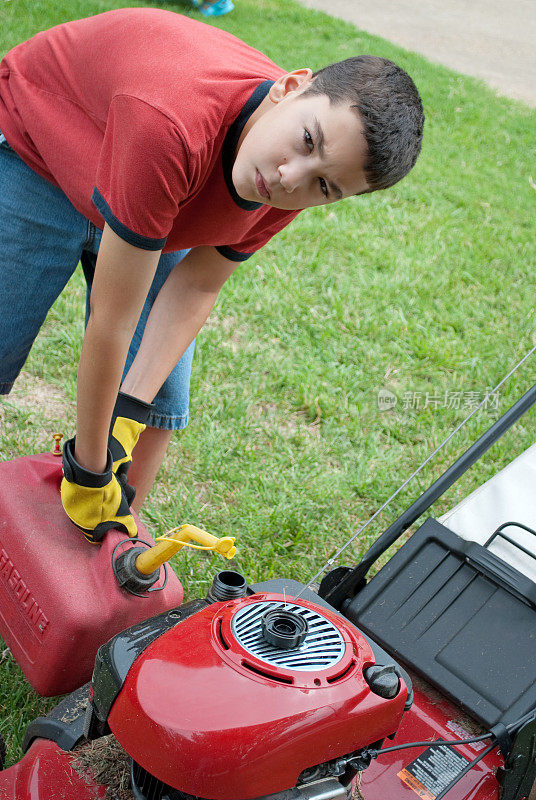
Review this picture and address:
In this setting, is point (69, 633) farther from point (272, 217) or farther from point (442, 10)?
point (442, 10)

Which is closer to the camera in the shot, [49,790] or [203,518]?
[49,790]

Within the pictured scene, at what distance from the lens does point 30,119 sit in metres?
1.37

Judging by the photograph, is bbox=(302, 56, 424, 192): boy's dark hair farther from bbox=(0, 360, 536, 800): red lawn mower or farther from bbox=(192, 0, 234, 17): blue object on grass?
bbox=(192, 0, 234, 17): blue object on grass

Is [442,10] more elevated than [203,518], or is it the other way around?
[442,10]

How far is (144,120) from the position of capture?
1.08 metres

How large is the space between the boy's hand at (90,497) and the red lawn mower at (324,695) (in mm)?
210

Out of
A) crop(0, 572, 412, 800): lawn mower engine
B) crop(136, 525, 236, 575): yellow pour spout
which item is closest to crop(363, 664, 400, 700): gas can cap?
crop(0, 572, 412, 800): lawn mower engine

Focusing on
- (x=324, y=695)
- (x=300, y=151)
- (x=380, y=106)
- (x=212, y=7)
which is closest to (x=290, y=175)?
(x=300, y=151)

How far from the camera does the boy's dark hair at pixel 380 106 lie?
3.52 feet

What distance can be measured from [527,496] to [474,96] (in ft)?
17.0

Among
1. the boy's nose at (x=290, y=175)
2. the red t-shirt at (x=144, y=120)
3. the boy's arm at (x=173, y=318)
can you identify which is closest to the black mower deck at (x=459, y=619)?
the boy's arm at (x=173, y=318)

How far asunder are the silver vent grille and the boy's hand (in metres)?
0.33

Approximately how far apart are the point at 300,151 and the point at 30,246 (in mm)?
583

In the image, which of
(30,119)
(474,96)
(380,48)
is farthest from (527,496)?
(380,48)
